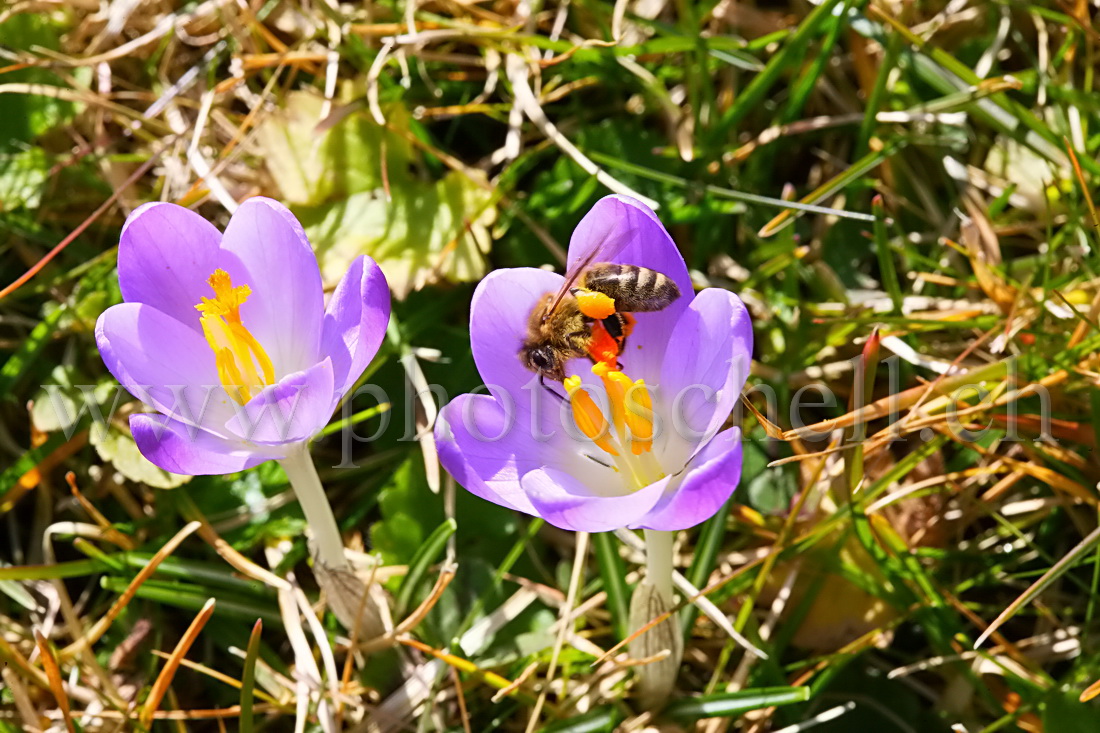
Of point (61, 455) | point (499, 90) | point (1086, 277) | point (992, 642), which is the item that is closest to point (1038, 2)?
point (1086, 277)

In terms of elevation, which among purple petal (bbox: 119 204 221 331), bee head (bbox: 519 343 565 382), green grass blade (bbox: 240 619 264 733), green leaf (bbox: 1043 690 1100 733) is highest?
purple petal (bbox: 119 204 221 331)

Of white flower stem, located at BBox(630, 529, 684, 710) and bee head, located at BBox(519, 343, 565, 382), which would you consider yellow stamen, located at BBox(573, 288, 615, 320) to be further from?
Result: white flower stem, located at BBox(630, 529, 684, 710)

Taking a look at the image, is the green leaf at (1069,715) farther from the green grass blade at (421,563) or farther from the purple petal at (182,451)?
the purple petal at (182,451)

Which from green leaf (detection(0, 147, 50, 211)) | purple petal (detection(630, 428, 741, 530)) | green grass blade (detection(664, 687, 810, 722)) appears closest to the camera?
purple petal (detection(630, 428, 741, 530))

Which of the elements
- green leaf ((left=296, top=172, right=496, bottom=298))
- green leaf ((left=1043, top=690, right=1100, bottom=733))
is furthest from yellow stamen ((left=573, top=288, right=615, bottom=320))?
green leaf ((left=1043, top=690, right=1100, bottom=733))

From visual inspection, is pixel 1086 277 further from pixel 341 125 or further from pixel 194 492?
pixel 194 492

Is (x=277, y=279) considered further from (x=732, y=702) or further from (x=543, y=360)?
(x=732, y=702)

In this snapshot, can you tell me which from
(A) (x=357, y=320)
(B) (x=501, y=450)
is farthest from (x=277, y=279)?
(B) (x=501, y=450)

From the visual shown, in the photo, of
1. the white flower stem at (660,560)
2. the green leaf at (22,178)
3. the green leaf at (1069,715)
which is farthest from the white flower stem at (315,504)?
the green leaf at (1069,715)
